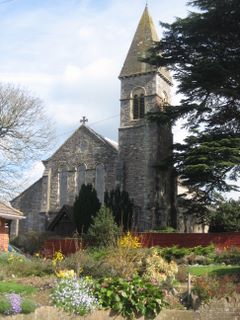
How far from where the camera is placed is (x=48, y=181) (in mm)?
48781

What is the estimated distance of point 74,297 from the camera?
13047 millimetres

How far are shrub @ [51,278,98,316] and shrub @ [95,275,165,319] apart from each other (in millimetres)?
373

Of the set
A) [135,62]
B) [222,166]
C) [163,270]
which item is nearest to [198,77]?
[222,166]

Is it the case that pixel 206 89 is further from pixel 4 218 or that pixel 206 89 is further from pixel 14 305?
pixel 14 305

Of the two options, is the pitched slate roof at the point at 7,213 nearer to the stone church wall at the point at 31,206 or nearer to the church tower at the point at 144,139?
the church tower at the point at 144,139

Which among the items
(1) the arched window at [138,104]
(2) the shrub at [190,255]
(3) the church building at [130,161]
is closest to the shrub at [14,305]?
(2) the shrub at [190,255]

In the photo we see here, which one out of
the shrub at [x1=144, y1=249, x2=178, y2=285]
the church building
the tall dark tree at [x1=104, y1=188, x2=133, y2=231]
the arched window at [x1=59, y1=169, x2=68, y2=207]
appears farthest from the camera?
the arched window at [x1=59, y1=169, x2=68, y2=207]

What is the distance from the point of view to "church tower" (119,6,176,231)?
41969mm

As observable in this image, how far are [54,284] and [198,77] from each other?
21482 mm

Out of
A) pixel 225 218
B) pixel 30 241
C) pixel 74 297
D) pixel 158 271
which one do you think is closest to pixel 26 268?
pixel 158 271

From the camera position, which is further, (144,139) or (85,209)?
(144,139)

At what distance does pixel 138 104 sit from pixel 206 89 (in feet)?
43.5

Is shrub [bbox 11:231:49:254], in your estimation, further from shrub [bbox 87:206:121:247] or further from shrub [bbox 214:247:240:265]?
shrub [bbox 214:247:240:265]

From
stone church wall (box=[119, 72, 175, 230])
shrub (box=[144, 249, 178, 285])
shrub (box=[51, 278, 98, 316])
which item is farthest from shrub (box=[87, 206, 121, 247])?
shrub (box=[51, 278, 98, 316])
